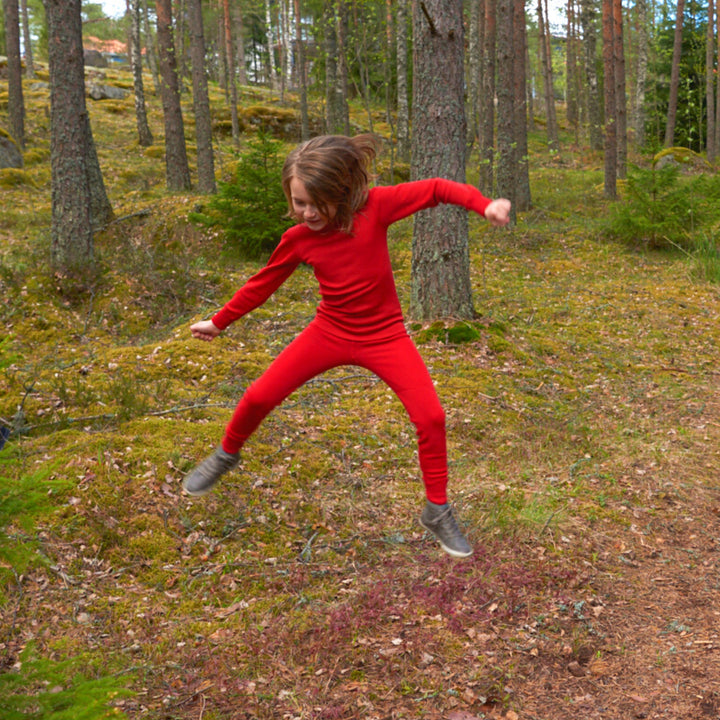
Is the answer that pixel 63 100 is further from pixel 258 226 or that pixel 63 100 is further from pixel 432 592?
pixel 432 592

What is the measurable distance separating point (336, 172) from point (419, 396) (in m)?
1.24

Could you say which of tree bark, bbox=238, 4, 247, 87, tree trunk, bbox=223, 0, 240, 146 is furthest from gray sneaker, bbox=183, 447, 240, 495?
tree bark, bbox=238, 4, 247, 87

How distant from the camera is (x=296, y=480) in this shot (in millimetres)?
5516

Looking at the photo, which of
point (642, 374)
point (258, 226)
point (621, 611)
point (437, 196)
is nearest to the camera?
point (437, 196)

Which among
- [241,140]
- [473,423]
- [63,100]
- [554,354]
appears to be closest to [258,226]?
[63,100]

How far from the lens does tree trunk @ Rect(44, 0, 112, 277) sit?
9.10m

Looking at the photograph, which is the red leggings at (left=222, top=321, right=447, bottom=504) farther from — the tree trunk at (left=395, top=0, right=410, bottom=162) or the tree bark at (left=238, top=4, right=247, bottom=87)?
the tree bark at (left=238, top=4, right=247, bottom=87)

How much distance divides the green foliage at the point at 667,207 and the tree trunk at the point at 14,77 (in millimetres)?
16836

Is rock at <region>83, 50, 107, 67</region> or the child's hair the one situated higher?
rock at <region>83, 50, 107, 67</region>

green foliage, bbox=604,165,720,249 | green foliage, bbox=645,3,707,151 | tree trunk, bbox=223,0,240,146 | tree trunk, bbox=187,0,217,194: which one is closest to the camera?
green foliage, bbox=604,165,720,249

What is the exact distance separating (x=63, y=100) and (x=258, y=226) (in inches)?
135

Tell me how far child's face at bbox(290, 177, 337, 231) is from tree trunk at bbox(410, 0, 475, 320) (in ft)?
15.3

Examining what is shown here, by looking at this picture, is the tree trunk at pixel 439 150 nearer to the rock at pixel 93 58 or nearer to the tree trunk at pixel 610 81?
the tree trunk at pixel 610 81

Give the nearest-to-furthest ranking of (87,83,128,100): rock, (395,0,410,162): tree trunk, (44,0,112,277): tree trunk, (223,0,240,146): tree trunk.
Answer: (44,0,112,277): tree trunk < (395,0,410,162): tree trunk < (223,0,240,146): tree trunk < (87,83,128,100): rock
